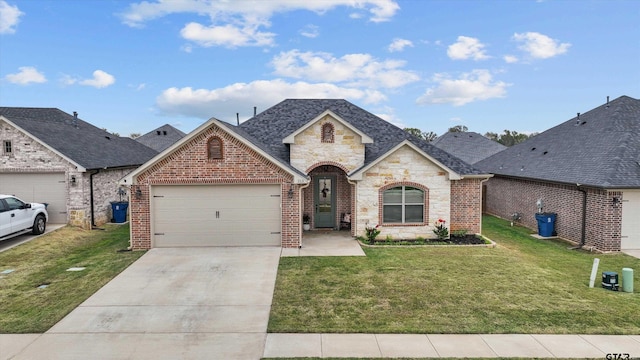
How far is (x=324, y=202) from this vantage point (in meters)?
16.2

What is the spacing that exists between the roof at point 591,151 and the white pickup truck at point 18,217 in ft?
67.5

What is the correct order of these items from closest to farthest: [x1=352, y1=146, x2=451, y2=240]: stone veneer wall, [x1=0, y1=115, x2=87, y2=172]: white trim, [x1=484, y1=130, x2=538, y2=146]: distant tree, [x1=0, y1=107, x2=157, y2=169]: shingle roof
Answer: [x1=352, y1=146, x2=451, y2=240]: stone veneer wall
[x1=0, y1=115, x2=87, y2=172]: white trim
[x1=0, y1=107, x2=157, y2=169]: shingle roof
[x1=484, y1=130, x2=538, y2=146]: distant tree

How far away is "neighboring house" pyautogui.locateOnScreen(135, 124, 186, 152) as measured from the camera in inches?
1561

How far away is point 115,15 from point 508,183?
2140cm

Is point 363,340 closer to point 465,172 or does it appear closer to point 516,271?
point 516,271

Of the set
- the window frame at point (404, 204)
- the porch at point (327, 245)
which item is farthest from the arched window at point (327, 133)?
the porch at point (327, 245)

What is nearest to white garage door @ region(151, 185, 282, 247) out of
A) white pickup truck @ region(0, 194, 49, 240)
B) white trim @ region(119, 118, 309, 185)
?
white trim @ region(119, 118, 309, 185)

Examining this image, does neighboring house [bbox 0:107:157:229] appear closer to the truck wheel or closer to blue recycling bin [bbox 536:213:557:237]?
the truck wheel

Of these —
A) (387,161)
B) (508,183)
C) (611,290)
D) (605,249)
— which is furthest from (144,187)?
(508,183)

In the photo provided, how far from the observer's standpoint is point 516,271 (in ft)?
34.0

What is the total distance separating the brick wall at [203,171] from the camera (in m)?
12.4

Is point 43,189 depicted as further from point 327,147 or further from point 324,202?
point 327,147

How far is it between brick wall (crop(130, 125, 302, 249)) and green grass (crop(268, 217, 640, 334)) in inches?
120

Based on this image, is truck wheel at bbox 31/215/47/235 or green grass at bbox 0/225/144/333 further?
truck wheel at bbox 31/215/47/235
